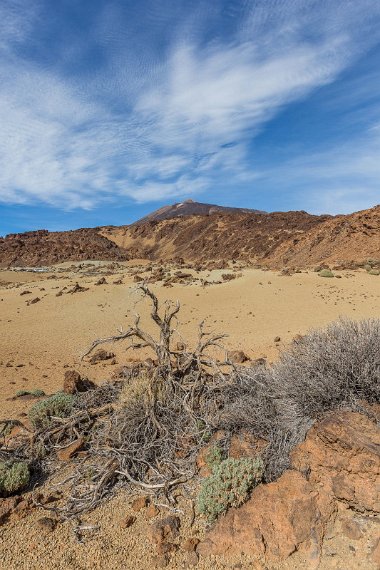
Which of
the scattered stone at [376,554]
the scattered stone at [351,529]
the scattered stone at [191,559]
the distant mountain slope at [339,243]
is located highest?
the distant mountain slope at [339,243]

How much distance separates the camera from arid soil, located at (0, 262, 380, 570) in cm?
298

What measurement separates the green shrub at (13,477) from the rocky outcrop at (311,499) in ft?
6.47

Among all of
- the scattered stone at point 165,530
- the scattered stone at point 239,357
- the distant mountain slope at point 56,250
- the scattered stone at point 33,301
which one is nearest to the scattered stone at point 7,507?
the scattered stone at point 165,530

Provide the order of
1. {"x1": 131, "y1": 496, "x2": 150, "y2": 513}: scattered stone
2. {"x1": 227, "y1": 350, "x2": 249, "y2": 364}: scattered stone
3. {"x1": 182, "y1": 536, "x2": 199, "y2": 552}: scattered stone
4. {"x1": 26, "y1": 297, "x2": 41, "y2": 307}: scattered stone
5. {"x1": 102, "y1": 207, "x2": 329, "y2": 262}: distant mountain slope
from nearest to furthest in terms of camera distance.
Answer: {"x1": 182, "y1": 536, "x2": 199, "y2": 552}: scattered stone
{"x1": 131, "y1": 496, "x2": 150, "y2": 513}: scattered stone
{"x1": 227, "y1": 350, "x2": 249, "y2": 364}: scattered stone
{"x1": 26, "y1": 297, "x2": 41, "y2": 307}: scattered stone
{"x1": 102, "y1": 207, "x2": 329, "y2": 262}: distant mountain slope

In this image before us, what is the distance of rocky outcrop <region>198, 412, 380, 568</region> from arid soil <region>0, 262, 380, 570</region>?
0.13 feet

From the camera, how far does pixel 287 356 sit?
4.22 meters

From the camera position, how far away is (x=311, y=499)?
3057 millimetres

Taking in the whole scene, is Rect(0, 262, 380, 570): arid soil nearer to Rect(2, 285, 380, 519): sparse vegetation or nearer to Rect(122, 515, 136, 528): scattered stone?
Rect(122, 515, 136, 528): scattered stone

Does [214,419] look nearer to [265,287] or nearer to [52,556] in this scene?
[52,556]

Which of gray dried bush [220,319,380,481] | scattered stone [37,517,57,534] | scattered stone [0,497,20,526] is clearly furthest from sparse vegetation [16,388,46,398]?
gray dried bush [220,319,380,481]

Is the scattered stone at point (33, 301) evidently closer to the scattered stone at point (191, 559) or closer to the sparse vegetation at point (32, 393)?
the sparse vegetation at point (32, 393)

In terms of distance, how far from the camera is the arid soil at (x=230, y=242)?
29234 millimetres

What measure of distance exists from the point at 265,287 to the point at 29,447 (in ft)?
42.8

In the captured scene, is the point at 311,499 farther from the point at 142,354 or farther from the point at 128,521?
the point at 142,354
